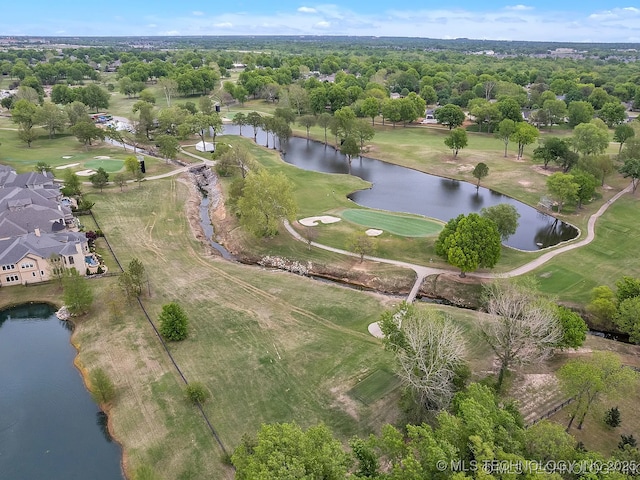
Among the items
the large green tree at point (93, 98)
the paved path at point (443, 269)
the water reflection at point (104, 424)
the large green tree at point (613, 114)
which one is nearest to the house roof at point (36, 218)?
the paved path at point (443, 269)

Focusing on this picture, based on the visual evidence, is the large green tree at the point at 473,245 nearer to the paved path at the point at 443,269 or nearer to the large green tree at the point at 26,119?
the paved path at the point at 443,269

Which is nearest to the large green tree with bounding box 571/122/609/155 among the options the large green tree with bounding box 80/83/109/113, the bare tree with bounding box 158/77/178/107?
the bare tree with bounding box 158/77/178/107

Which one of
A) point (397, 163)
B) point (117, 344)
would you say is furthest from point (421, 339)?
point (397, 163)

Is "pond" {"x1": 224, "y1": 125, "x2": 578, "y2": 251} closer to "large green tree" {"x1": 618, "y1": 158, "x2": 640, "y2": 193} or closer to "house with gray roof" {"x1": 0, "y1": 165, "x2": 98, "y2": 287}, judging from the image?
"large green tree" {"x1": 618, "y1": 158, "x2": 640, "y2": 193}

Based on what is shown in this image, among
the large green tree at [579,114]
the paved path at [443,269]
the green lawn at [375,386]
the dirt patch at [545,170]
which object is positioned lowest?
the green lawn at [375,386]

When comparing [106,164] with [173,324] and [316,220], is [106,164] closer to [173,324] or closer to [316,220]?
[316,220]
